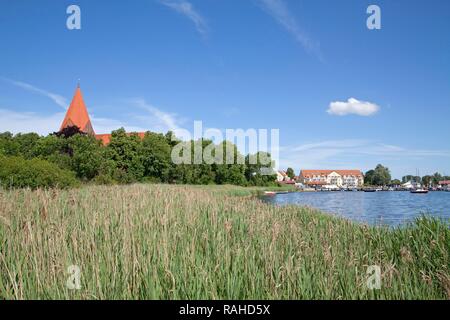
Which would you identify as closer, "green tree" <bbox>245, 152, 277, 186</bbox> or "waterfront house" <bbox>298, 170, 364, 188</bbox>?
"green tree" <bbox>245, 152, 277, 186</bbox>

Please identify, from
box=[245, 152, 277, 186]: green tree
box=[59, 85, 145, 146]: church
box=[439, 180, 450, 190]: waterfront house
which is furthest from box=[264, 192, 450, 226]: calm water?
box=[439, 180, 450, 190]: waterfront house

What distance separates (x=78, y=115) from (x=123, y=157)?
2977cm

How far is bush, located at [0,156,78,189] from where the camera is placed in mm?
16406

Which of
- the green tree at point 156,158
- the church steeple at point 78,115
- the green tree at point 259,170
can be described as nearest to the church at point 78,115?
the church steeple at point 78,115

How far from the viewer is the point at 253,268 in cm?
375

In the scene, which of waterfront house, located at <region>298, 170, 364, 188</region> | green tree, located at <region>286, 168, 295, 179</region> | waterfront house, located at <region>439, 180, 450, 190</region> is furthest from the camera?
green tree, located at <region>286, 168, 295, 179</region>

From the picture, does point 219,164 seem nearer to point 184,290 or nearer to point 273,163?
point 273,163

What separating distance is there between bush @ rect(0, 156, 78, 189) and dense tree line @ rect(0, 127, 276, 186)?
773 cm

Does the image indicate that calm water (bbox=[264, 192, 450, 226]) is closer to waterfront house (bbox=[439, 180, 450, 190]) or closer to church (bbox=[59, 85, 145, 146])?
church (bbox=[59, 85, 145, 146])

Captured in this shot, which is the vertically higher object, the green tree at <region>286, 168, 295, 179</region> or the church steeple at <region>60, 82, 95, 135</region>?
the church steeple at <region>60, 82, 95, 135</region>

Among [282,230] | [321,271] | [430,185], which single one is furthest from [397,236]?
[430,185]
